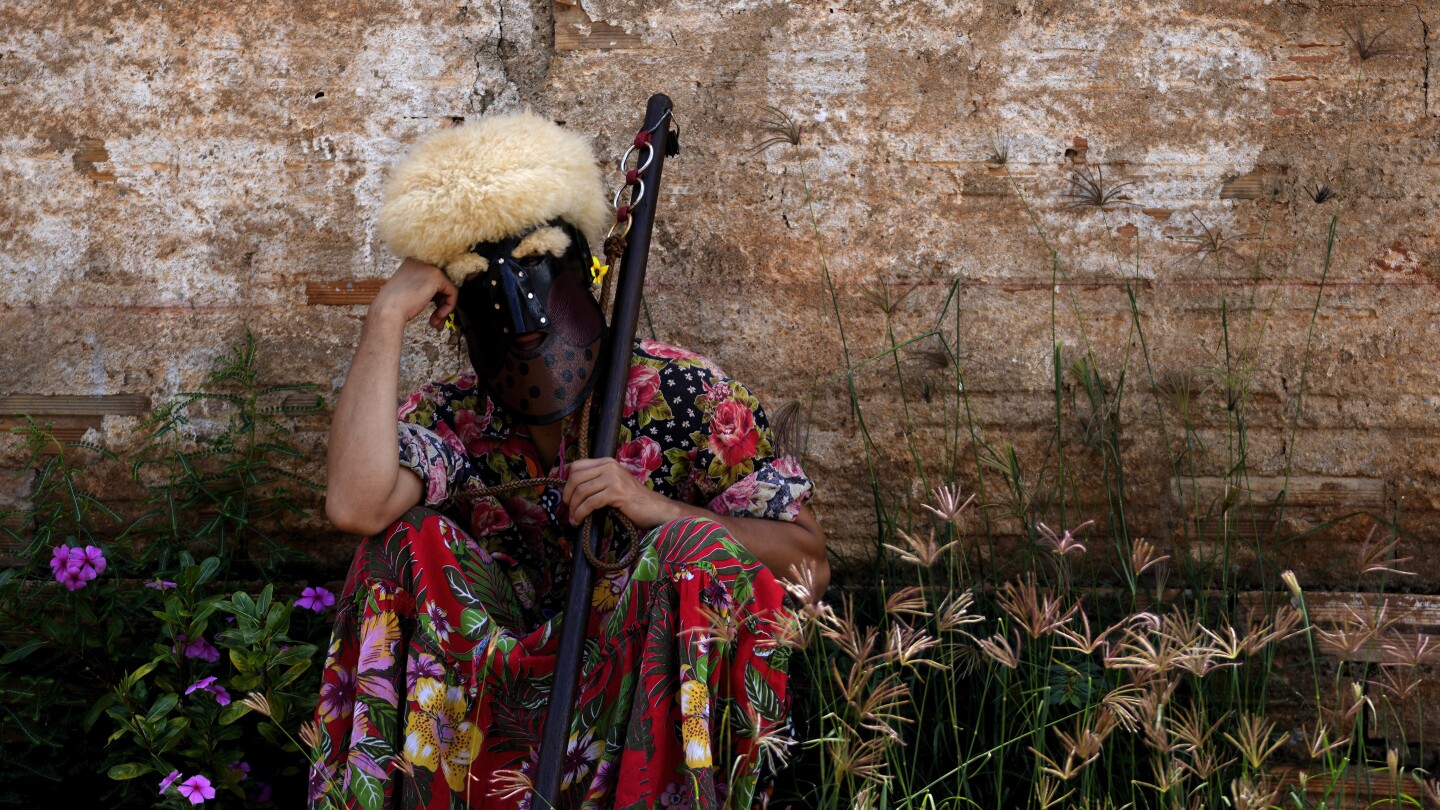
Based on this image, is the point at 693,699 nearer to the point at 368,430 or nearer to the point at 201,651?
the point at 368,430

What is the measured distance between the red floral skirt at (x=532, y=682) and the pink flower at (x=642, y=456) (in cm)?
30

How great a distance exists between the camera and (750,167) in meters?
3.46

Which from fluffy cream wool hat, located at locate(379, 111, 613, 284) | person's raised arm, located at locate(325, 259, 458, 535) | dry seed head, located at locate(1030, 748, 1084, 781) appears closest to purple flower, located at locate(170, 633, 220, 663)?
person's raised arm, located at locate(325, 259, 458, 535)

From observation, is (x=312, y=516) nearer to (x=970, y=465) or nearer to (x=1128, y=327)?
(x=970, y=465)

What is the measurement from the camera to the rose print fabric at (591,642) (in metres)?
2.21

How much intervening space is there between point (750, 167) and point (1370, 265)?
182 centimetres

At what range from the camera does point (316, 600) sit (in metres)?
3.14

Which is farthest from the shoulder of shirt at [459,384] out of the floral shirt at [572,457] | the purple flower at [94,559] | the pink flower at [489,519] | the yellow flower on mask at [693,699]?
the yellow flower on mask at [693,699]

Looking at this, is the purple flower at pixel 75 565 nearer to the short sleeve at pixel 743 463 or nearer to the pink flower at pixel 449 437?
the pink flower at pixel 449 437

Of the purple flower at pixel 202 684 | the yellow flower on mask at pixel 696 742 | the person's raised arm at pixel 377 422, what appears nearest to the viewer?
the yellow flower on mask at pixel 696 742

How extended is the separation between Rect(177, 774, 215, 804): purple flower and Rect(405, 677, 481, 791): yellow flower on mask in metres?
0.55

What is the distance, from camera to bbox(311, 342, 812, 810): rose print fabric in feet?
7.26

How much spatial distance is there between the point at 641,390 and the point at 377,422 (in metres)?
0.62

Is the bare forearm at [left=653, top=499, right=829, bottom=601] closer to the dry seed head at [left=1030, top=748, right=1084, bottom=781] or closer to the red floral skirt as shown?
the red floral skirt
